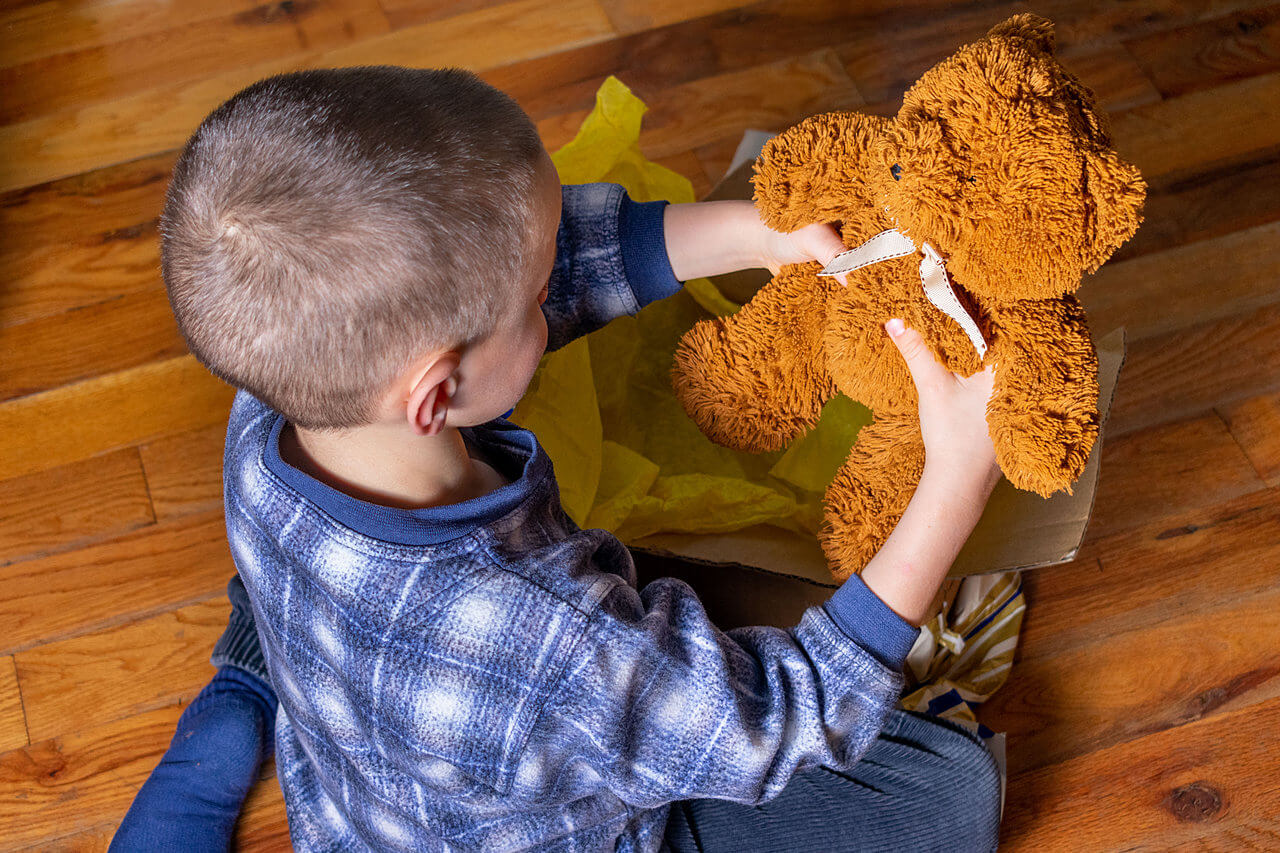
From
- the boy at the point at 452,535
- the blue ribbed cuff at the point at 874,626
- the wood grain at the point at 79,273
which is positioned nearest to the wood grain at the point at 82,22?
the wood grain at the point at 79,273

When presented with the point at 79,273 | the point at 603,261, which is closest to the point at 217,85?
the point at 79,273

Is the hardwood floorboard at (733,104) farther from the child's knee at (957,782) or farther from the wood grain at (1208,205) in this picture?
the child's knee at (957,782)

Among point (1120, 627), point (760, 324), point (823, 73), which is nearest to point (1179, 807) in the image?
point (1120, 627)

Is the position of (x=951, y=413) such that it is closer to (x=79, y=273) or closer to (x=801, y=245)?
(x=801, y=245)

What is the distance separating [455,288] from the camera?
0.46 meters

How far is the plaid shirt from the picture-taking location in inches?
20.1

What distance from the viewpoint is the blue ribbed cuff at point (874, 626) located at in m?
0.58

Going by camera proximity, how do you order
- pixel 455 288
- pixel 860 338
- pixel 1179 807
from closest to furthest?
pixel 455 288, pixel 860 338, pixel 1179 807

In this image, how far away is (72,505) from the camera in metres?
0.94

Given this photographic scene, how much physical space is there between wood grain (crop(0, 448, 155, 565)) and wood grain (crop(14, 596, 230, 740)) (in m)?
0.09

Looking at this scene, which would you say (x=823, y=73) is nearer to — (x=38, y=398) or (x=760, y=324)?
(x=760, y=324)

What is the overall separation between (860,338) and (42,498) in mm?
742

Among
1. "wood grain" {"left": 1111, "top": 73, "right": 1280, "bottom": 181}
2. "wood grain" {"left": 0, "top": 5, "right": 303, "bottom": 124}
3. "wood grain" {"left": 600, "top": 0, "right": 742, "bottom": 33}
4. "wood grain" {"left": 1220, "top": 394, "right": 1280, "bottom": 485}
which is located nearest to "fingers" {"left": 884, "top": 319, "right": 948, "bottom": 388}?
"wood grain" {"left": 1220, "top": 394, "right": 1280, "bottom": 485}

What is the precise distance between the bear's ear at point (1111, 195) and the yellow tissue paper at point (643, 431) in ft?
1.13
